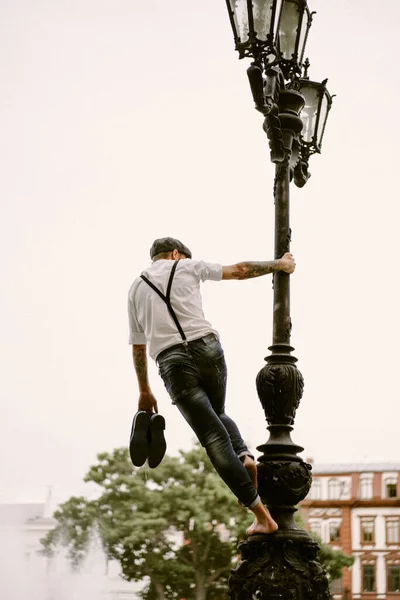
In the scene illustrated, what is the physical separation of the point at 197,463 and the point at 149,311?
29974 mm

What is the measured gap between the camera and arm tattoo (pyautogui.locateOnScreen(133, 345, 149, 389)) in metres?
4.40

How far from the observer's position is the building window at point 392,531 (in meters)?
59.9

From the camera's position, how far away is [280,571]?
4.38 metres

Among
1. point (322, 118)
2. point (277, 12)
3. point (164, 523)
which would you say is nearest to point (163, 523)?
point (164, 523)

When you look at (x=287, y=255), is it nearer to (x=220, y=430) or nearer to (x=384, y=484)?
(x=220, y=430)

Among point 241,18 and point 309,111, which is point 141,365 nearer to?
point 241,18

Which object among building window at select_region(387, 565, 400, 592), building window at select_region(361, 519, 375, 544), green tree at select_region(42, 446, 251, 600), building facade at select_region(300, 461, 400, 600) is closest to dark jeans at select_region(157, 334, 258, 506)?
green tree at select_region(42, 446, 251, 600)

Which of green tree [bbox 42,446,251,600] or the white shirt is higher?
green tree [bbox 42,446,251,600]

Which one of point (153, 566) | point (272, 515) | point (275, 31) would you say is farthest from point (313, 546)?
point (153, 566)

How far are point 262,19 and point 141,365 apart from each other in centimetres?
232

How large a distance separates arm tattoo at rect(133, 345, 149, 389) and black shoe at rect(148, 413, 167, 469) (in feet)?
0.75

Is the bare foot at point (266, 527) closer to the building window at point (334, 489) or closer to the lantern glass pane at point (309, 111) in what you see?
the lantern glass pane at point (309, 111)

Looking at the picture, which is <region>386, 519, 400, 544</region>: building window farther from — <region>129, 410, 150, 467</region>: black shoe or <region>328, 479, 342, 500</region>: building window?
<region>129, 410, 150, 467</region>: black shoe

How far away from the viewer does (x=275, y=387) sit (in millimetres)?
4730
